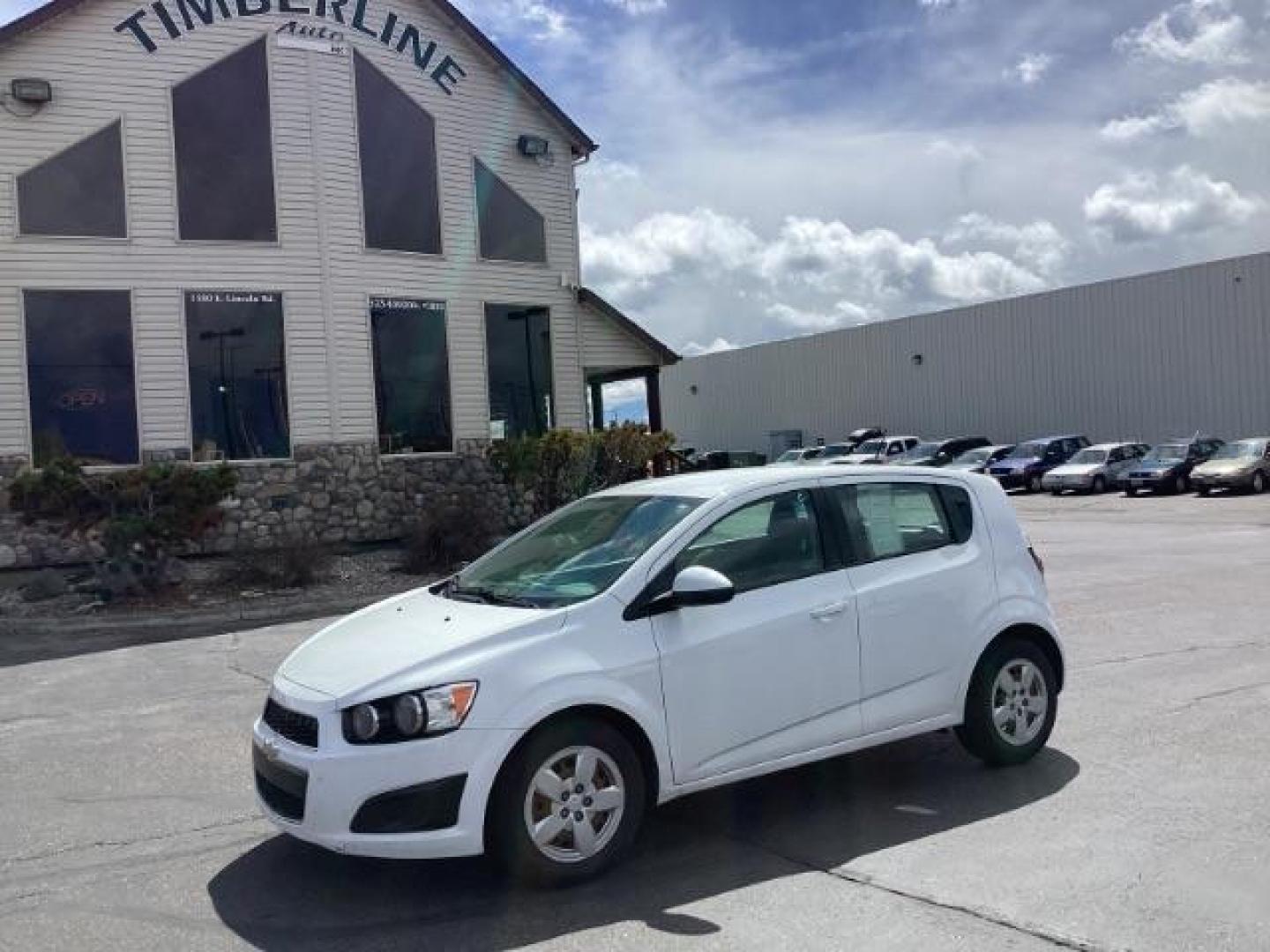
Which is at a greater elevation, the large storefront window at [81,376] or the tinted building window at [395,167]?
the tinted building window at [395,167]

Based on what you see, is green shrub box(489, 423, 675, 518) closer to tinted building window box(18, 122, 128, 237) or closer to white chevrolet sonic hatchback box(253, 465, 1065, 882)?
tinted building window box(18, 122, 128, 237)

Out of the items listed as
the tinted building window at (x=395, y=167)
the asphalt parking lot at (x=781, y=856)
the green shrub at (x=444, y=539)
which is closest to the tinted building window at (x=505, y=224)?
the tinted building window at (x=395, y=167)

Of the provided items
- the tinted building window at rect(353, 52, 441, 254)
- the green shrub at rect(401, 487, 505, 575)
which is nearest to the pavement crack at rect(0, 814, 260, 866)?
the green shrub at rect(401, 487, 505, 575)

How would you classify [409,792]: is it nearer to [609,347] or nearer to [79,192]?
[79,192]

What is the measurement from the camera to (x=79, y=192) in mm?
16703

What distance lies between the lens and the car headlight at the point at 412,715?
14.6ft

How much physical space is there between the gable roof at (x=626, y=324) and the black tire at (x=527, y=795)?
54.6ft

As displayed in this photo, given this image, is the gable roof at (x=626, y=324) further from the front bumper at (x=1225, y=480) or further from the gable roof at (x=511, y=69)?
the front bumper at (x=1225, y=480)

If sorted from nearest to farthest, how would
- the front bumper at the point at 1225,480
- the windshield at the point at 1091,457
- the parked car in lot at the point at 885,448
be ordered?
the front bumper at the point at 1225,480, the windshield at the point at 1091,457, the parked car in lot at the point at 885,448

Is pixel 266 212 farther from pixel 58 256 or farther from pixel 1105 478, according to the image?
pixel 1105 478

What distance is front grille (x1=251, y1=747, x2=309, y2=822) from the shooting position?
4590 millimetres

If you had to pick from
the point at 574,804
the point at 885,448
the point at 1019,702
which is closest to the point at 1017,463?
the point at 885,448

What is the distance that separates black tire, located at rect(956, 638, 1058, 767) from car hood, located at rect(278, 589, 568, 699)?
7.80 ft

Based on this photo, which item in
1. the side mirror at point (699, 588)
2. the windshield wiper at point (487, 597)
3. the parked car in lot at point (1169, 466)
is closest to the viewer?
the side mirror at point (699, 588)
